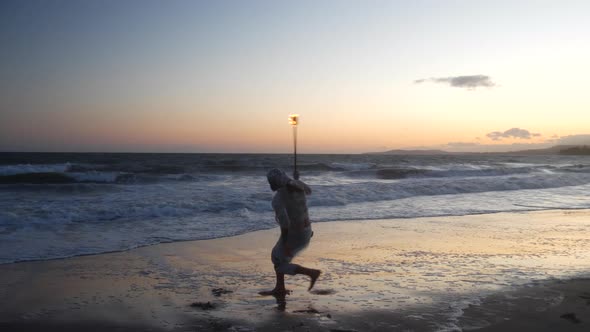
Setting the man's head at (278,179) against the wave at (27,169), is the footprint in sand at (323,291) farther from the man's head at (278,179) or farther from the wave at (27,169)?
the wave at (27,169)

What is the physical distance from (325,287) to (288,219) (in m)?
1.31

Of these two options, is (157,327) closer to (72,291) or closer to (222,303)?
(222,303)

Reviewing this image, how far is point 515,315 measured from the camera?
16.9 ft

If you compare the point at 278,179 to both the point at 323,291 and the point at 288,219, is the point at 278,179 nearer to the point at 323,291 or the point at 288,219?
the point at 288,219

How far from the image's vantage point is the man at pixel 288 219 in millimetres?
5477

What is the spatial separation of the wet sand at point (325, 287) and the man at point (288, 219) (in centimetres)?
38

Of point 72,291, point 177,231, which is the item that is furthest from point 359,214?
point 72,291

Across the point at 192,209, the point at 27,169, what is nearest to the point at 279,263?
the point at 192,209

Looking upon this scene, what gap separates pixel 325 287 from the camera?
6266 mm

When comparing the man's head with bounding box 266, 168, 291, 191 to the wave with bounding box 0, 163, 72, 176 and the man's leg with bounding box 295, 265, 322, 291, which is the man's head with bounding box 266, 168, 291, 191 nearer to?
the man's leg with bounding box 295, 265, 322, 291

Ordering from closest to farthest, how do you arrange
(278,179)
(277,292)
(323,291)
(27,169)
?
(278,179)
(277,292)
(323,291)
(27,169)

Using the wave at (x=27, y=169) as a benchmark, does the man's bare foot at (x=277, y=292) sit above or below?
below

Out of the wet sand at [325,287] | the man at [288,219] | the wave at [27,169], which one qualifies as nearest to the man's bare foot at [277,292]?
the man at [288,219]

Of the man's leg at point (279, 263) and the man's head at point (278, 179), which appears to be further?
the man's leg at point (279, 263)
